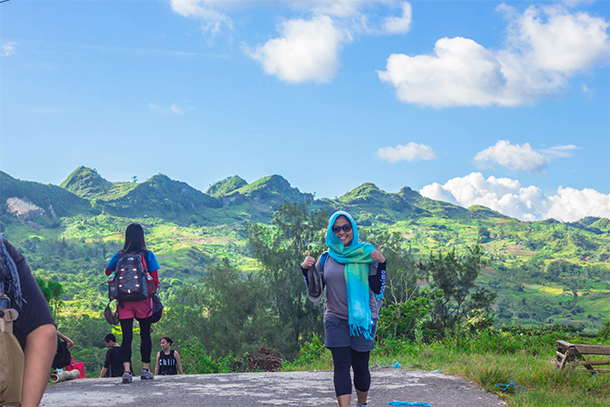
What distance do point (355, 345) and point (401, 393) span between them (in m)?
1.73

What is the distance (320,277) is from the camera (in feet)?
15.3

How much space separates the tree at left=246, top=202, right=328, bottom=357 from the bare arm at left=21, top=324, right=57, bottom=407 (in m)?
31.5

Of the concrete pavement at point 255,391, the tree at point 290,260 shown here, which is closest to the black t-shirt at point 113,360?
the concrete pavement at point 255,391

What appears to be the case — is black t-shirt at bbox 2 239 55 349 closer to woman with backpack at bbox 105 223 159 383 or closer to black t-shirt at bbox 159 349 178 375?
woman with backpack at bbox 105 223 159 383

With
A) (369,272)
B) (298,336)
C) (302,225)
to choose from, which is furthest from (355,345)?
(302,225)

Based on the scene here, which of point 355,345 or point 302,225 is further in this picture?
point 302,225

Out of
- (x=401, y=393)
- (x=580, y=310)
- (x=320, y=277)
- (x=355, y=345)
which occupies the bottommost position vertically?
(x=580, y=310)

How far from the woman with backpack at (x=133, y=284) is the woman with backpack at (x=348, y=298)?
8.03 feet

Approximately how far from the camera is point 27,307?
164 cm

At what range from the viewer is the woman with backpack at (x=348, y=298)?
4.38m

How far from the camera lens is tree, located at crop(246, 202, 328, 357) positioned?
33906mm

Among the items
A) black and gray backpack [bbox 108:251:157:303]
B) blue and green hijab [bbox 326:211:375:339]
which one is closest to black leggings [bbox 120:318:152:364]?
→ black and gray backpack [bbox 108:251:157:303]

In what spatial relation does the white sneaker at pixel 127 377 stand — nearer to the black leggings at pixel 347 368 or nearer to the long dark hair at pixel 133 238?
the long dark hair at pixel 133 238

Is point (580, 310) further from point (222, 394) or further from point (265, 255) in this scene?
point (222, 394)
